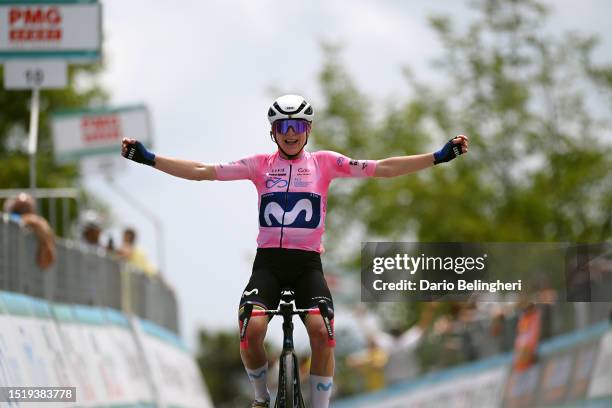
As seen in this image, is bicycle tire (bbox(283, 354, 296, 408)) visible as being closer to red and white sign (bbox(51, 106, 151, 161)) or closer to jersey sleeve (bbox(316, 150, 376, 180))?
jersey sleeve (bbox(316, 150, 376, 180))

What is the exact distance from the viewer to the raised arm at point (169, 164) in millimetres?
10641

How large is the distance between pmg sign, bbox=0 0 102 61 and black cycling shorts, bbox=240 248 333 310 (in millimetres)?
6874

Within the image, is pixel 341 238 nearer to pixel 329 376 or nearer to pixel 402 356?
pixel 402 356

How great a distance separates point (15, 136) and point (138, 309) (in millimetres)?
32743

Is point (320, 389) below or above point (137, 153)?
below

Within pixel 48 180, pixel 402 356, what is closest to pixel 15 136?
pixel 48 180

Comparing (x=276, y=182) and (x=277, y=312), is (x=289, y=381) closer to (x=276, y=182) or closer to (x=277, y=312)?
(x=277, y=312)

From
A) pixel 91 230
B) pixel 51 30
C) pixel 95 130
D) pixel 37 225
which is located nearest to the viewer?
pixel 37 225

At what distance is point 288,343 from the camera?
1038cm

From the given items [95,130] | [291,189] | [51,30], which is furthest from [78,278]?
[291,189]

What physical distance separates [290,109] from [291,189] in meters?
0.56

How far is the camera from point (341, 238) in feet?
145

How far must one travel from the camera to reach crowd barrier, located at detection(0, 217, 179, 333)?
43.7 ft

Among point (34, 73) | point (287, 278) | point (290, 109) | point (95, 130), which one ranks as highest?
point (34, 73)
